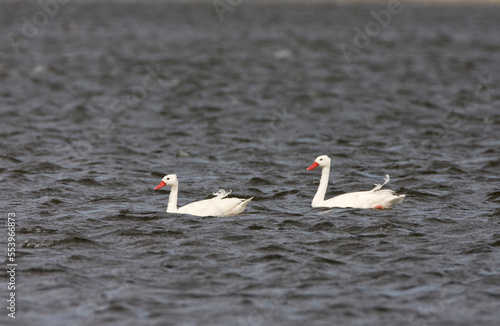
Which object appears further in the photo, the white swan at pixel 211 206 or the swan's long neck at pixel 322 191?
the swan's long neck at pixel 322 191

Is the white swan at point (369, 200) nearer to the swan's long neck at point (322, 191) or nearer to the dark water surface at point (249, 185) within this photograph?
the swan's long neck at point (322, 191)

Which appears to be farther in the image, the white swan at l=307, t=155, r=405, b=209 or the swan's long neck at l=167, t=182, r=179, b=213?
the white swan at l=307, t=155, r=405, b=209

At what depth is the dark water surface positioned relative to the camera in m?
10.5

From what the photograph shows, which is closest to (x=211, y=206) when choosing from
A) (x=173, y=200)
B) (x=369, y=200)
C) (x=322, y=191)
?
Answer: (x=173, y=200)

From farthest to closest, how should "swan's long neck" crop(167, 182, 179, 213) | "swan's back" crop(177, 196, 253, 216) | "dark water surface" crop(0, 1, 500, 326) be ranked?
1. "swan's long neck" crop(167, 182, 179, 213)
2. "swan's back" crop(177, 196, 253, 216)
3. "dark water surface" crop(0, 1, 500, 326)

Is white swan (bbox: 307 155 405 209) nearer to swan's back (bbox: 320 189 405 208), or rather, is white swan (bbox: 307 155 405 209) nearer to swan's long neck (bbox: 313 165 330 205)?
swan's back (bbox: 320 189 405 208)

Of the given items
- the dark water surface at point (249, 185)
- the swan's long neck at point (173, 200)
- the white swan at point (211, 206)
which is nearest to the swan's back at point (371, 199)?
the dark water surface at point (249, 185)

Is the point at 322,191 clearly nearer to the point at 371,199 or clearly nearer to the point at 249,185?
the point at 371,199

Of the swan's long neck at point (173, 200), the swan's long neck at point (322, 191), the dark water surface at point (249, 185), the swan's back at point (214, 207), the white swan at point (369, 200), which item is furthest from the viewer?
the swan's long neck at point (322, 191)

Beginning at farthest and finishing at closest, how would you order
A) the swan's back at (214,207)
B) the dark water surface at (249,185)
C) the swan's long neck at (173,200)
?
the swan's long neck at (173,200) → the swan's back at (214,207) → the dark water surface at (249,185)

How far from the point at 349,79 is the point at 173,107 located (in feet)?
35.9

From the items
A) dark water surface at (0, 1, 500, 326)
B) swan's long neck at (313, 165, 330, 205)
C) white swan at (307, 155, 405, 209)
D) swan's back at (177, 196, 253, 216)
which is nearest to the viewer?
dark water surface at (0, 1, 500, 326)

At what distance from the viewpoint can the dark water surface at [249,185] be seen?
10523mm

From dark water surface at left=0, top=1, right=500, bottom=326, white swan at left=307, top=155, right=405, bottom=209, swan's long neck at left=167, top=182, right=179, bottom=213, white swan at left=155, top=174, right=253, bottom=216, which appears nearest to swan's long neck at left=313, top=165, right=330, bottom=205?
white swan at left=307, top=155, right=405, bottom=209
